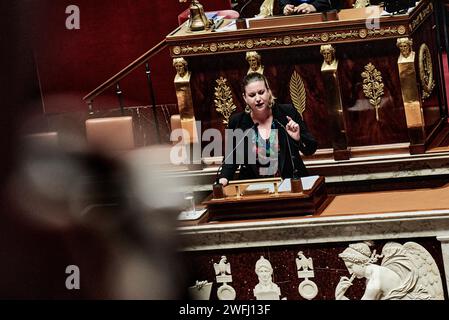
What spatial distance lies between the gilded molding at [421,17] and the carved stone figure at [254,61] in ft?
3.23

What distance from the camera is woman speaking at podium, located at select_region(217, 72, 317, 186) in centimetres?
586

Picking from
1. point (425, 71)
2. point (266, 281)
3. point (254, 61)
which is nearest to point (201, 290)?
point (266, 281)

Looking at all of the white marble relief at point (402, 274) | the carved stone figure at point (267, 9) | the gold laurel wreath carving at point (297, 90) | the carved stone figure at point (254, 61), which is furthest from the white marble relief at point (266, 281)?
the carved stone figure at point (267, 9)

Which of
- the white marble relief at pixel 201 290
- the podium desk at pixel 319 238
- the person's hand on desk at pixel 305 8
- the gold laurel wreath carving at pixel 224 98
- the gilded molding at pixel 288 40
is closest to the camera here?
the podium desk at pixel 319 238

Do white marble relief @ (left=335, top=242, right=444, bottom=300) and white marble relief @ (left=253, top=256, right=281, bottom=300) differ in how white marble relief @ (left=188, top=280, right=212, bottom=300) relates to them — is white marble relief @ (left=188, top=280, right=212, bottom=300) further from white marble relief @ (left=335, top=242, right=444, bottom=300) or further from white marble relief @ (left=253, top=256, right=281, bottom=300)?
white marble relief @ (left=335, top=242, right=444, bottom=300)

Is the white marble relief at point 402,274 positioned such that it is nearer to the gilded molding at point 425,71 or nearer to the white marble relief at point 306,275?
the white marble relief at point 306,275

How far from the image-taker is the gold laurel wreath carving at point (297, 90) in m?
6.60

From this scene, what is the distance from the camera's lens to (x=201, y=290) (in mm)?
5707

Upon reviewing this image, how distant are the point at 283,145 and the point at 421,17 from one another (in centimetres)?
149

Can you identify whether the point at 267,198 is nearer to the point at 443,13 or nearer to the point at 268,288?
the point at 268,288

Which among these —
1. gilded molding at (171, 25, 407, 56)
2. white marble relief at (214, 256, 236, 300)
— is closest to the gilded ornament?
gilded molding at (171, 25, 407, 56)

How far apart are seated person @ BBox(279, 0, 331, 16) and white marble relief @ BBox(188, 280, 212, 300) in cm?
193

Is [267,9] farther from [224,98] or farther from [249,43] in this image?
[224,98]

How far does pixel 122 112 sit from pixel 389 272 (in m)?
3.29
